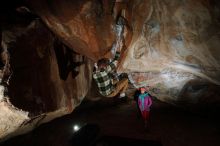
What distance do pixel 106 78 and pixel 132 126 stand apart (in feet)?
10.9

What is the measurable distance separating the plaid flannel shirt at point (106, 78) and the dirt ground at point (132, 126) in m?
2.42

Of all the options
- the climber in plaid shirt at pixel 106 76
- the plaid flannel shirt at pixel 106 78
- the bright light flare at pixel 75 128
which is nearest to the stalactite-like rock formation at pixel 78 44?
the climber in plaid shirt at pixel 106 76

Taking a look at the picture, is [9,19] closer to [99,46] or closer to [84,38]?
[84,38]

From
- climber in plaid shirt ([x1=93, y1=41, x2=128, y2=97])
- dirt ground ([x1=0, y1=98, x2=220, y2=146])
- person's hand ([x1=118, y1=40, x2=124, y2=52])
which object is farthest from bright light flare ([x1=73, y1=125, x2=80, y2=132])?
person's hand ([x1=118, y1=40, x2=124, y2=52])

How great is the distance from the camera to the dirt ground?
8.59 m

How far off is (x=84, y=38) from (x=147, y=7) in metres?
1.97

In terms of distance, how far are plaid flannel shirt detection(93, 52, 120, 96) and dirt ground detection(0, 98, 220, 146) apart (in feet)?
7.93

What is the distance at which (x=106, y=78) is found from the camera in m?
7.41

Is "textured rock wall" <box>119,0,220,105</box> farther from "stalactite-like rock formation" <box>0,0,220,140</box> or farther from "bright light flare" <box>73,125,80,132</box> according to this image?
"bright light flare" <box>73,125,80,132</box>

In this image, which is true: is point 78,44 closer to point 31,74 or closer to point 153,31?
point 31,74

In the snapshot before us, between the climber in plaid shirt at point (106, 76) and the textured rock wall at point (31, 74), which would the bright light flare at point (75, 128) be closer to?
the textured rock wall at point (31, 74)

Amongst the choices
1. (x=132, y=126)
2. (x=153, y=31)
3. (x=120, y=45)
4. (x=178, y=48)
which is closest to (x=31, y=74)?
(x=120, y=45)

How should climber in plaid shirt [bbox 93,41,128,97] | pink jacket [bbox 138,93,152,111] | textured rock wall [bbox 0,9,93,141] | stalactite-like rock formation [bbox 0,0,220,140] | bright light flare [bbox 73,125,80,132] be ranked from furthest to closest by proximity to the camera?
bright light flare [bbox 73,125,80,132] < pink jacket [bbox 138,93,152,111] < climber in plaid shirt [bbox 93,41,128,97] < stalactite-like rock formation [bbox 0,0,220,140] < textured rock wall [bbox 0,9,93,141]

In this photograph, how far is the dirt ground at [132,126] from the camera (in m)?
8.59
